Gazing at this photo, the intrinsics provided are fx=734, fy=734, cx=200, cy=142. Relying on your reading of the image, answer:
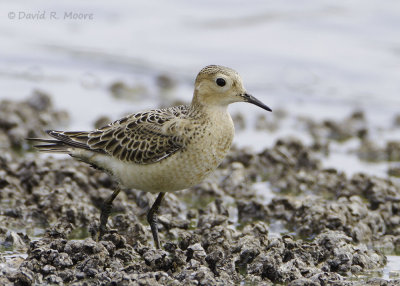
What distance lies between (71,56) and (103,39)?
1.45m

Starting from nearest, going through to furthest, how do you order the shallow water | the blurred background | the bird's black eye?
the bird's black eye
the blurred background
the shallow water

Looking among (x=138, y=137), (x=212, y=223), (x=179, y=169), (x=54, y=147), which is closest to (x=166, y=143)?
(x=179, y=169)

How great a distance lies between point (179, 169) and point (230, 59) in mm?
10361

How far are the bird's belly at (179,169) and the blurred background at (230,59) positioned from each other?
4.39 meters

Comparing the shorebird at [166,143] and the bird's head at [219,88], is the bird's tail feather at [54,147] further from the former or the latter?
the bird's head at [219,88]

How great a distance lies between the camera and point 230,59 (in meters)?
17.8

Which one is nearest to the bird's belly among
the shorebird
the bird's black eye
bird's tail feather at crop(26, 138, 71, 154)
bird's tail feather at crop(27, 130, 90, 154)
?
the shorebird

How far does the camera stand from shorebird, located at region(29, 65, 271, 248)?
7.73 meters

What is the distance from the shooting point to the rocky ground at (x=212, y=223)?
21.6 feet

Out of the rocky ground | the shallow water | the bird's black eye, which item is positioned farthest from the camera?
the shallow water

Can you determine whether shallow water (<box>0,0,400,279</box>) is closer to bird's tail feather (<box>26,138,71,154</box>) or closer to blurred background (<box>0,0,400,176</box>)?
blurred background (<box>0,0,400,176</box>)

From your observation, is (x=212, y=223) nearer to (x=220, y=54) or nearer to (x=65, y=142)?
(x=65, y=142)

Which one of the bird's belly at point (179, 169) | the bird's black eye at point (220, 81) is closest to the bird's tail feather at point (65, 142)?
the bird's belly at point (179, 169)

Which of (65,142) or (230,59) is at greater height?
(230,59)
